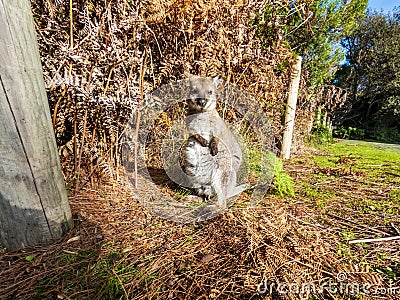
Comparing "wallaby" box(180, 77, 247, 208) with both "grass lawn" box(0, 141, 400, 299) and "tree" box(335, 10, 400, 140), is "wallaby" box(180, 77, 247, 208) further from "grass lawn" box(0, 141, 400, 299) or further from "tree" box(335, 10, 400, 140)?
"tree" box(335, 10, 400, 140)

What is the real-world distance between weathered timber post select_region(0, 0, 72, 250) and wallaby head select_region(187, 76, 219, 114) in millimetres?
891

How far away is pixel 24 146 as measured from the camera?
3.26 ft

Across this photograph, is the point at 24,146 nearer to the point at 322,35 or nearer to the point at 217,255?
the point at 217,255

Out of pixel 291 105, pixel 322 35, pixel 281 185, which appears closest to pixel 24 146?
pixel 281 185

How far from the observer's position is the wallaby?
149 cm

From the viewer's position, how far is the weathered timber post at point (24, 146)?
0.91 metres

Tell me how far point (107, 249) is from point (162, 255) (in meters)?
0.31

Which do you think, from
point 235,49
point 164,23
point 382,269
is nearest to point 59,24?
point 164,23

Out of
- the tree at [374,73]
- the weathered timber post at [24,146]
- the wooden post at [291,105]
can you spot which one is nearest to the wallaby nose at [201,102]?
the weathered timber post at [24,146]

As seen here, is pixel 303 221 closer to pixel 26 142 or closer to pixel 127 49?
pixel 26 142

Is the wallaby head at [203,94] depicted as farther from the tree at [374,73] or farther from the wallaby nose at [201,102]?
the tree at [374,73]

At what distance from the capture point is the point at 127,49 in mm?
1605

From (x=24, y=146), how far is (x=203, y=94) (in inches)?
41.6

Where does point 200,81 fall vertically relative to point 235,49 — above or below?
below
